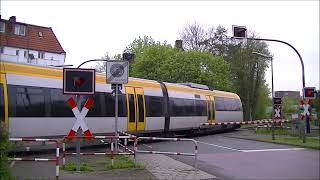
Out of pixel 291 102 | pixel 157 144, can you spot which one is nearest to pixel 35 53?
pixel 291 102

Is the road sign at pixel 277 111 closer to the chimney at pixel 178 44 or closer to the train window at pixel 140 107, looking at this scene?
the train window at pixel 140 107

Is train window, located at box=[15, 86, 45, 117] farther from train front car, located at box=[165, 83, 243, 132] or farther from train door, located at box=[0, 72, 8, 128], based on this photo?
train front car, located at box=[165, 83, 243, 132]

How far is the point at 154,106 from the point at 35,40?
5454cm

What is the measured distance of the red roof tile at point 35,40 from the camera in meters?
71.3

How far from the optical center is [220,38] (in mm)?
73188

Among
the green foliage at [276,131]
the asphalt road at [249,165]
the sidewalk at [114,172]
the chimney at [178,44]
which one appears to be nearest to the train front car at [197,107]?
the green foliage at [276,131]

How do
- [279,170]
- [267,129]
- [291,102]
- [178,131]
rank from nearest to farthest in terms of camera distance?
[279,170], [178,131], [267,129], [291,102]

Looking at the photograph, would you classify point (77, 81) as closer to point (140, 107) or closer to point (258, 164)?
point (258, 164)

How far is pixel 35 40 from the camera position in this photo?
75.8 meters

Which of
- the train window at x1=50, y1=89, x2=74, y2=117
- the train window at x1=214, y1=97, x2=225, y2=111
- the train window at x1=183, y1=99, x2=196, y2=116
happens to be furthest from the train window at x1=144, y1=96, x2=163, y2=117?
the train window at x1=214, y1=97, x2=225, y2=111

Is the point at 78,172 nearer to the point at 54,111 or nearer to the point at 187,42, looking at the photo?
the point at 54,111

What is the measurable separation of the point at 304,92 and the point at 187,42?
159 ft

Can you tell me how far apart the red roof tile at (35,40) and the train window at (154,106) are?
48.9 meters

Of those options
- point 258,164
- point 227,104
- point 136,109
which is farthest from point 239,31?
point 227,104
